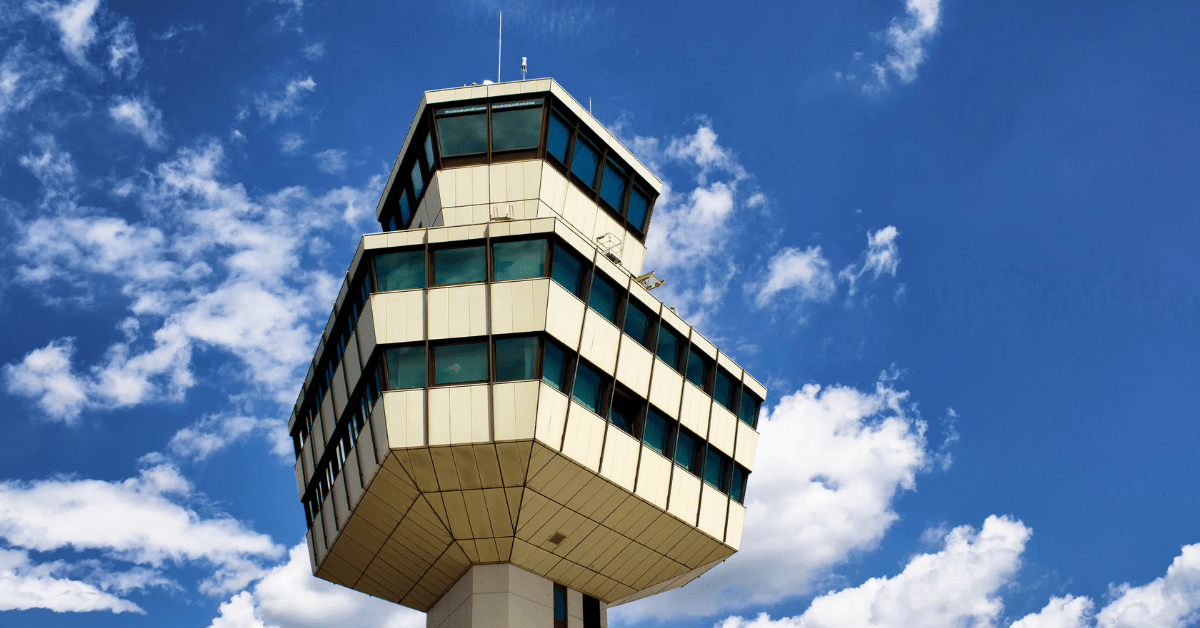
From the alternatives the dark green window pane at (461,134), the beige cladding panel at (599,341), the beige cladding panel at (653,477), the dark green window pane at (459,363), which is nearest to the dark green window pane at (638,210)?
the dark green window pane at (461,134)

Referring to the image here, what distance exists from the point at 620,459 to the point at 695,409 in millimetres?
4782

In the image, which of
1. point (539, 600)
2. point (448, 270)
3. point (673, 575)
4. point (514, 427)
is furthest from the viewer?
point (673, 575)

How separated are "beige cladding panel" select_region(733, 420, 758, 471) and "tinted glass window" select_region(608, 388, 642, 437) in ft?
19.9

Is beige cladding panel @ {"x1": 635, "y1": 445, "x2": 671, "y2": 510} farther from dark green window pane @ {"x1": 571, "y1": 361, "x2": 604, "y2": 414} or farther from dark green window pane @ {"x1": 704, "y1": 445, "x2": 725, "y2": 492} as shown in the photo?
dark green window pane @ {"x1": 571, "y1": 361, "x2": 604, "y2": 414}

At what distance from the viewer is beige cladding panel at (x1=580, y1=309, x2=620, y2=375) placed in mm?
31828

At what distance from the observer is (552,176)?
37.0 meters

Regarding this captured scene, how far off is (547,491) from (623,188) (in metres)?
14.2

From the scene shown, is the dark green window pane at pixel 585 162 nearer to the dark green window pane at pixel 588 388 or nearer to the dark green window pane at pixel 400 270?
the dark green window pane at pixel 400 270

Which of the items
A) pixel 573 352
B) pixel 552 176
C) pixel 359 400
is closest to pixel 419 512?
pixel 359 400

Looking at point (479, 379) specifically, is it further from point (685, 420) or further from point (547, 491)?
point (685, 420)

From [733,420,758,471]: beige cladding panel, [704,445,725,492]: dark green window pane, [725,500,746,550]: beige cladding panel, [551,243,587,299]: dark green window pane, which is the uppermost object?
[551,243,587,299]: dark green window pane

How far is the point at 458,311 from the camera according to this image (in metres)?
30.9

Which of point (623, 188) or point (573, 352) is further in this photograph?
point (623, 188)

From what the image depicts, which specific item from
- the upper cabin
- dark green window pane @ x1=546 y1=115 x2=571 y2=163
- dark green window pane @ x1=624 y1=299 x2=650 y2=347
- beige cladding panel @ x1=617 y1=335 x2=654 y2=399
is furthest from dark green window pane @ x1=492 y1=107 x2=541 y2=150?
beige cladding panel @ x1=617 y1=335 x2=654 y2=399
